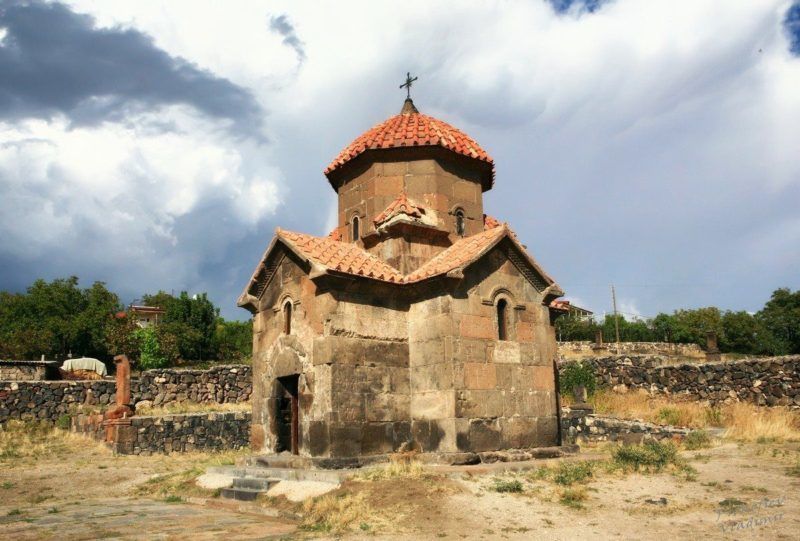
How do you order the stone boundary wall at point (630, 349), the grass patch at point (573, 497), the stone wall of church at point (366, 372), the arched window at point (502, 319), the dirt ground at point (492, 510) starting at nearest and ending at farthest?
1. the dirt ground at point (492, 510)
2. the grass patch at point (573, 497)
3. the stone wall of church at point (366, 372)
4. the arched window at point (502, 319)
5. the stone boundary wall at point (630, 349)

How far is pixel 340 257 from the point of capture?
1030cm

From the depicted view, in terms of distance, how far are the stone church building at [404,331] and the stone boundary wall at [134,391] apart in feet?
36.8

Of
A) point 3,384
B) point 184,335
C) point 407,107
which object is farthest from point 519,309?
point 184,335

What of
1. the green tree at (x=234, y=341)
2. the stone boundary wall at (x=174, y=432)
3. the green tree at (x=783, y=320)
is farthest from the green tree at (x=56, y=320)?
the green tree at (x=783, y=320)

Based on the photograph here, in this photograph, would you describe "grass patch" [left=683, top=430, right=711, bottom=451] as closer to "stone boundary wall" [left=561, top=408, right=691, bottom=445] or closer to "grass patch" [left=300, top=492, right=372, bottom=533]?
"stone boundary wall" [left=561, top=408, right=691, bottom=445]

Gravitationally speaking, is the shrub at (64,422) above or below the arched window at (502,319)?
below

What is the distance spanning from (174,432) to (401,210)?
1010cm

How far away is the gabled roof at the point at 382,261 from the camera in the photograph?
9914 millimetres

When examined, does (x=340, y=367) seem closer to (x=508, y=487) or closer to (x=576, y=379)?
(x=508, y=487)

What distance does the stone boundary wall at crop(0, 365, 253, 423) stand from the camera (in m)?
19.0

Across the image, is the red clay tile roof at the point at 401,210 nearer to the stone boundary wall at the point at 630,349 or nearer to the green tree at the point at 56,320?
the stone boundary wall at the point at 630,349

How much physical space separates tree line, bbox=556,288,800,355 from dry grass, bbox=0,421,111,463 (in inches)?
1296

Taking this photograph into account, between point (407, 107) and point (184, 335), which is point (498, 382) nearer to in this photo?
point (407, 107)

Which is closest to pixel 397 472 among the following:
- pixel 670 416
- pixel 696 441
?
pixel 696 441
